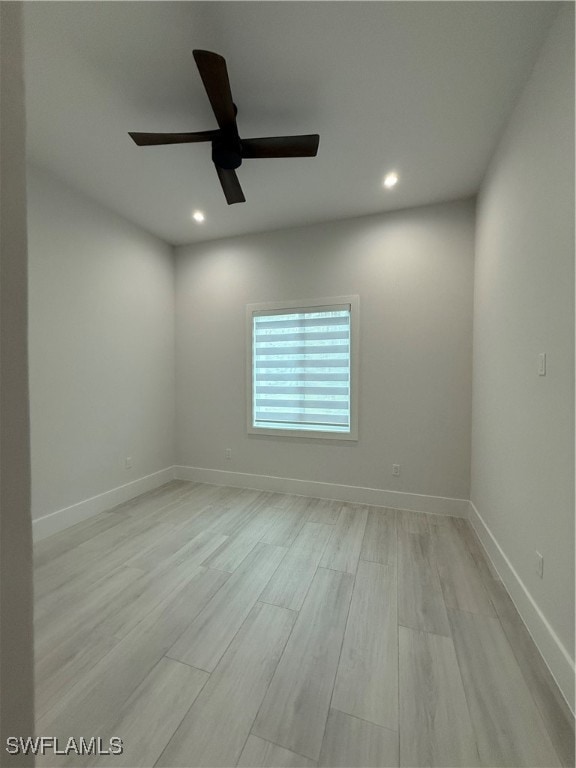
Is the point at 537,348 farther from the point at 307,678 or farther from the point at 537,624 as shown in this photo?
the point at 307,678

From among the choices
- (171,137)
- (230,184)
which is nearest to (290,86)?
(230,184)

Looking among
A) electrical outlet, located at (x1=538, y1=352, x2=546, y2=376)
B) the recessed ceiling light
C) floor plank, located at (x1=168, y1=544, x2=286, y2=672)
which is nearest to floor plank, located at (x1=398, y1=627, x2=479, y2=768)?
floor plank, located at (x1=168, y1=544, x2=286, y2=672)

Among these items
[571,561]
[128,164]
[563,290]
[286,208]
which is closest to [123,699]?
[571,561]

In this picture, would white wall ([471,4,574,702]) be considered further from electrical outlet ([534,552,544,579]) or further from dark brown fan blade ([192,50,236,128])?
dark brown fan blade ([192,50,236,128])

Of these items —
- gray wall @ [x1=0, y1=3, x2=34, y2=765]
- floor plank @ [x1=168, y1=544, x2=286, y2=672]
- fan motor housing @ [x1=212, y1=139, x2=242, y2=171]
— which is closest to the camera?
gray wall @ [x1=0, y1=3, x2=34, y2=765]

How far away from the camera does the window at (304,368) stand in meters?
3.00

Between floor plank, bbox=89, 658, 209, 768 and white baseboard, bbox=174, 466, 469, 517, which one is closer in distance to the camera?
floor plank, bbox=89, 658, 209, 768

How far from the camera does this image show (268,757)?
93 centimetres

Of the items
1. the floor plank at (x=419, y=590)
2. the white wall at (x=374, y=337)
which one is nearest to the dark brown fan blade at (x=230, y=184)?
the white wall at (x=374, y=337)

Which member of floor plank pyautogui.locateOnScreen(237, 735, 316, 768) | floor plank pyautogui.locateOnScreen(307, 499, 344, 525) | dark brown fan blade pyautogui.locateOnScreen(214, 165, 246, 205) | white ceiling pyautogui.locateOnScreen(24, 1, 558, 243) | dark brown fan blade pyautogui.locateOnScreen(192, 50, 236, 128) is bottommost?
floor plank pyautogui.locateOnScreen(307, 499, 344, 525)

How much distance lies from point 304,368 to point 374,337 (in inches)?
32.2

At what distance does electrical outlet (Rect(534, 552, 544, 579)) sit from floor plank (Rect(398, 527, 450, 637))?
0.52 m

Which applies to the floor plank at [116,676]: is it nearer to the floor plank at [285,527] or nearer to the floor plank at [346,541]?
the floor plank at [285,527]

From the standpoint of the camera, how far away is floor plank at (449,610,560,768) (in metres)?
0.96
